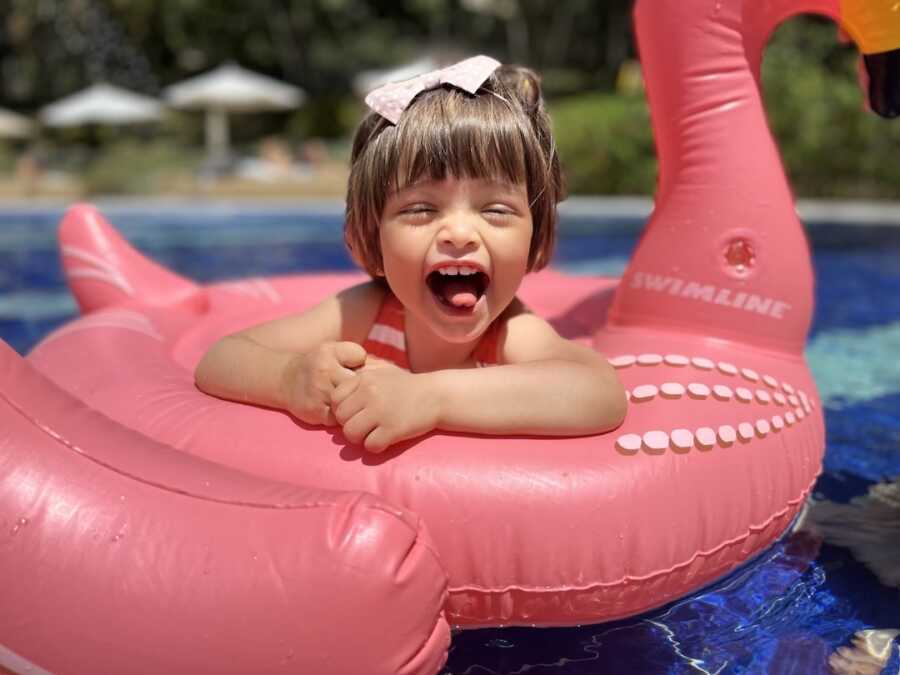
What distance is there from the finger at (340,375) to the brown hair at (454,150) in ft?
1.07

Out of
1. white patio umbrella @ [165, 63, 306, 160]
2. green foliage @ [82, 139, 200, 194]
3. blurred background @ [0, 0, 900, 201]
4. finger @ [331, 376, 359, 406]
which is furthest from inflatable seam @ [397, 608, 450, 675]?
white patio umbrella @ [165, 63, 306, 160]

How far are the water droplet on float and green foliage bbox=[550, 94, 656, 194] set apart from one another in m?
9.07

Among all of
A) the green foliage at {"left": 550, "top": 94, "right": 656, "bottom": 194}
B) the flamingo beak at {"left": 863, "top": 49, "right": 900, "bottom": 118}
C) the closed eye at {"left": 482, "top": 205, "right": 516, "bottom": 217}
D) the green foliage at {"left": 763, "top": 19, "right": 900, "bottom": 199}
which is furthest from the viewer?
the green foliage at {"left": 550, "top": 94, "right": 656, "bottom": 194}

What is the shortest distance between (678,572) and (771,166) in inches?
43.0

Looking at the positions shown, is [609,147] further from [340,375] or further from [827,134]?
[340,375]

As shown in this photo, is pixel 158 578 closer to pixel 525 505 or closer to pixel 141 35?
pixel 525 505

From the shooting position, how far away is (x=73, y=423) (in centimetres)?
157

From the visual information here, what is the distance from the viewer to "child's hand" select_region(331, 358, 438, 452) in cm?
166

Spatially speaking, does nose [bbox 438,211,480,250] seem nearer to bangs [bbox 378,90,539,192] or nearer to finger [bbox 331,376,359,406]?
bangs [bbox 378,90,539,192]

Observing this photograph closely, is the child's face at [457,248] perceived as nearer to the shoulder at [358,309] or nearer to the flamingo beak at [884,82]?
the shoulder at [358,309]

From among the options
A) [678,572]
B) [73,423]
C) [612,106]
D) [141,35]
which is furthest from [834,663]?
[141,35]

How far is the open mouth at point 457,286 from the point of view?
70.1 inches

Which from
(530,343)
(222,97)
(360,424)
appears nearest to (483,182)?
(530,343)

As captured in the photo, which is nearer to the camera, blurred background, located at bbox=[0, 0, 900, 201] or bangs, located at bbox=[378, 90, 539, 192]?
bangs, located at bbox=[378, 90, 539, 192]
